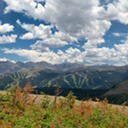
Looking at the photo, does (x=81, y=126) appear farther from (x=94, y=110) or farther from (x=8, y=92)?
(x=8, y=92)

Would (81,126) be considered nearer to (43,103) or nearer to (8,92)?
(43,103)

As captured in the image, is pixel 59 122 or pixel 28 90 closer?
pixel 59 122

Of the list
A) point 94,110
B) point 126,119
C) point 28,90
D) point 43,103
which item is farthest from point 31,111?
point 126,119

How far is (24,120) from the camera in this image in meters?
22.3

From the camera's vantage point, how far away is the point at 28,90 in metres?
25.6

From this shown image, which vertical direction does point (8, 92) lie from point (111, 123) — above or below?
above

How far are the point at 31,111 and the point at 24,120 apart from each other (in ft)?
9.03

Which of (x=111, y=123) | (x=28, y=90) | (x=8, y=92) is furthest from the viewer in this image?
(x=8, y=92)

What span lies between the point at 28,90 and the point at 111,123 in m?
7.16

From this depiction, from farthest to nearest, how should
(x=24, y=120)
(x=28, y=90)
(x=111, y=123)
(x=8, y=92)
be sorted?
1. (x=8, y=92)
2. (x=28, y=90)
3. (x=111, y=123)
4. (x=24, y=120)

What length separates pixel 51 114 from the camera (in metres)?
24.8

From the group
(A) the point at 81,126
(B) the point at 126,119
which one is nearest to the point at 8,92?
(A) the point at 81,126

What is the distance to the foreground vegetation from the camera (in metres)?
22.3

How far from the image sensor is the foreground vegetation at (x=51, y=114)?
73.2ft
